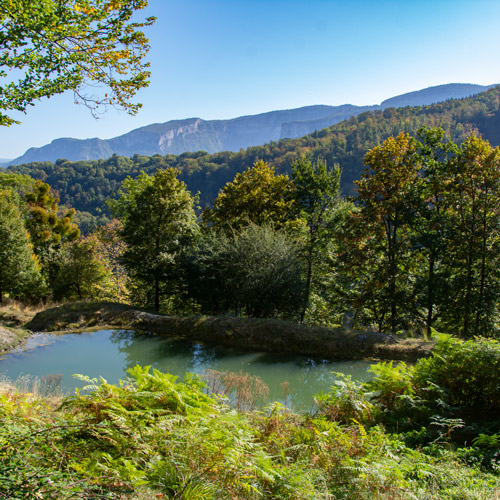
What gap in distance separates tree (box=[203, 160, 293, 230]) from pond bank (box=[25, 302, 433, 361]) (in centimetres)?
681

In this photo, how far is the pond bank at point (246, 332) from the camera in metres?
12.1

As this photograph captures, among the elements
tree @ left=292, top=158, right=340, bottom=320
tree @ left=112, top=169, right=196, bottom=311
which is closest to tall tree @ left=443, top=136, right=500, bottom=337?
tree @ left=292, top=158, right=340, bottom=320

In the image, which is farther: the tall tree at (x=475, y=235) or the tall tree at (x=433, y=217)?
the tall tree at (x=433, y=217)

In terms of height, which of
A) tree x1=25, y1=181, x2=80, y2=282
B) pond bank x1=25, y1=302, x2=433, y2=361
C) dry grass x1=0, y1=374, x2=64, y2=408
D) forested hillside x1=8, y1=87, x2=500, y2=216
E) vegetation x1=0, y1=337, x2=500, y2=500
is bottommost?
pond bank x1=25, y1=302, x2=433, y2=361

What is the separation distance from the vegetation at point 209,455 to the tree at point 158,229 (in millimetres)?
13965

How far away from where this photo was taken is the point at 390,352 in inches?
461

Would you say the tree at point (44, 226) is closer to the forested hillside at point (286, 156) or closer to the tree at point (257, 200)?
the tree at point (257, 200)

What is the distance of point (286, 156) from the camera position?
319 feet

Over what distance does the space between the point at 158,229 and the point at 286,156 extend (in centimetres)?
8331

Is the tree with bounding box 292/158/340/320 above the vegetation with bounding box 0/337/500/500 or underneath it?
above

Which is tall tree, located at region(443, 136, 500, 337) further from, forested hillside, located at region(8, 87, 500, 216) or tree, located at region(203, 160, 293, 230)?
forested hillside, located at region(8, 87, 500, 216)

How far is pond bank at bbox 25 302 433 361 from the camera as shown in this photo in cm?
1205

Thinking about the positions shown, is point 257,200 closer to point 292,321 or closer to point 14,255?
point 292,321

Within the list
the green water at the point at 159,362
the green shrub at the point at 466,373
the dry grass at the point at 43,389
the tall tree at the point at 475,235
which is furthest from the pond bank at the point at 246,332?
the dry grass at the point at 43,389
